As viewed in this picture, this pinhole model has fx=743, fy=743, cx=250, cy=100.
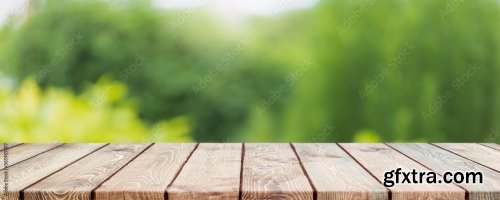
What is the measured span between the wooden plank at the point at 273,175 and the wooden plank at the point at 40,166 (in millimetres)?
437

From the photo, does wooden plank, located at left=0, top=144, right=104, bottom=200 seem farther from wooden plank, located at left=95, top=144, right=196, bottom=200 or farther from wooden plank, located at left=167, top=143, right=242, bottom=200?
wooden plank, located at left=167, top=143, right=242, bottom=200

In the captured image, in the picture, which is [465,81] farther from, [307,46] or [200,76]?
[200,76]

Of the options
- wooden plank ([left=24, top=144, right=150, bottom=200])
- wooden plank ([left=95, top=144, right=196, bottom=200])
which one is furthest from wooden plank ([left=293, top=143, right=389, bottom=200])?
wooden plank ([left=24, top=144, right=150, bottom=200])

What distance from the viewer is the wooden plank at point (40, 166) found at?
1.48 metres

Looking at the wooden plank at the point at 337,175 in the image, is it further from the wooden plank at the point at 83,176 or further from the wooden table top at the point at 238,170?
the wooden plank at the point at 83,176

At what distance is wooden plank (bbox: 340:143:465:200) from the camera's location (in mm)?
1377

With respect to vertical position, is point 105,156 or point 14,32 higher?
point 14,32

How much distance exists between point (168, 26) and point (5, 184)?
3238mm

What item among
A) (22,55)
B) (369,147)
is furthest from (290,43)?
(369,147)

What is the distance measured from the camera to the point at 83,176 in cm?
159

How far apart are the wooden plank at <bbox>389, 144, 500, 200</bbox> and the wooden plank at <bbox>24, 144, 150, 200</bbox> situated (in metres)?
0.73

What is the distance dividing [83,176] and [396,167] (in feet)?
2.38

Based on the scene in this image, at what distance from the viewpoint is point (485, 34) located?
4.25 metres

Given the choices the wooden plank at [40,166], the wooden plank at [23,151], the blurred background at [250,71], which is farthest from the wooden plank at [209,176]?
the blurred background at [250,71]
